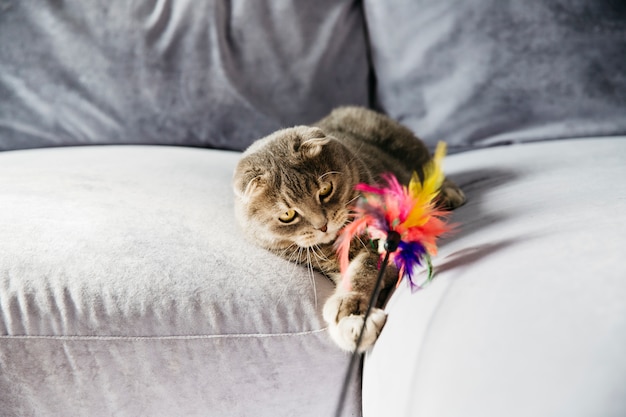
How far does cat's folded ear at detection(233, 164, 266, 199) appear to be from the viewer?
1075mm

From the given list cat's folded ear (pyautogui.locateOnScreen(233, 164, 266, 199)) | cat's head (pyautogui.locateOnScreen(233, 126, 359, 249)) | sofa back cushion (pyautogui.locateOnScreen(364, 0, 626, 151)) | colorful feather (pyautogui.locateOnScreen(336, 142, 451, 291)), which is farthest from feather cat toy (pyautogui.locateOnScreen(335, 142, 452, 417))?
sofa back cushion (pyautogui.locateOnScreen(364, 0, 626, 151))

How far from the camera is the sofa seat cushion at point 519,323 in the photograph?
0.55 m

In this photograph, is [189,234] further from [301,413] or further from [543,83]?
[543,83]

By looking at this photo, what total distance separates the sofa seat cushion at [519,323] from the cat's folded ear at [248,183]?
1.17 ft

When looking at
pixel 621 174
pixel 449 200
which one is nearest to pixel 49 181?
pixel 449 200

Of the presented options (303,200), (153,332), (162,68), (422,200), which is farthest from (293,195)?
(162,68)

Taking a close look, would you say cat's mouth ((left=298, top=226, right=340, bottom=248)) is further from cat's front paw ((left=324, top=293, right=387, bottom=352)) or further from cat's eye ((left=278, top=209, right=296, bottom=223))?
cat's front paw ((left=324, top=293, right=387, bottom=352))

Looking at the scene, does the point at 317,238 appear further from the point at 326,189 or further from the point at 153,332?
the point at 153,332

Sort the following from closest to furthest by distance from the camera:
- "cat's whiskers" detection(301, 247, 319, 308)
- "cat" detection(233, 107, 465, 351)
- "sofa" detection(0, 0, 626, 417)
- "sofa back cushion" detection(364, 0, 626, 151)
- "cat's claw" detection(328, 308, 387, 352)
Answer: "sofa" detection(0, 0, 626, 417)
"cat's claw" detection(328, 308, 387, 352)
"cat's whiskers" detection(301, 247, 319, 308)
"cat" detection(233, 107, 465, 351)
"sofa back cushion" detection(364, 0, 626, 151)

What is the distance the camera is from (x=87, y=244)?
960 millimetres

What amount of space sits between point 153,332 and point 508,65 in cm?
117

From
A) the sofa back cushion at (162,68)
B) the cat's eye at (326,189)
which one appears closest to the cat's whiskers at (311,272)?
the cat's eye at (326,189)

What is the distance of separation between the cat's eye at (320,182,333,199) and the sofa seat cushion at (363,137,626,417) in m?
0.26

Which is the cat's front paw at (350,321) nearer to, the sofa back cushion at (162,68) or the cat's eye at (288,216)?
the cat's eye at (288,216)
